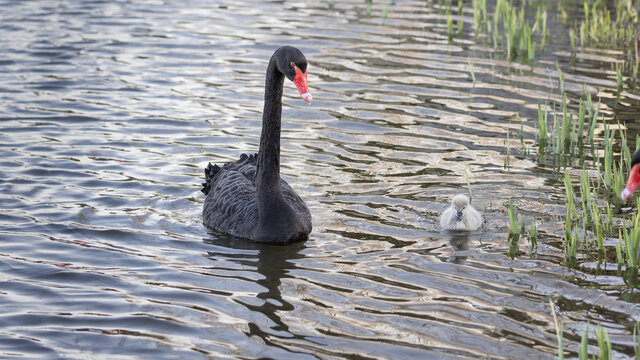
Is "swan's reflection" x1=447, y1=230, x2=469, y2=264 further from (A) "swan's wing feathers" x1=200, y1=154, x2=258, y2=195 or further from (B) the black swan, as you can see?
(A) "swan's wing feathers" x1=200, y1=154, x2=258, y2=195

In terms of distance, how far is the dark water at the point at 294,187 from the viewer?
5.65 metres

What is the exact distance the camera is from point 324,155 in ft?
31.4

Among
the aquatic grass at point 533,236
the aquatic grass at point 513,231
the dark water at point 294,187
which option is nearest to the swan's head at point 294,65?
the dark water at point 294,187

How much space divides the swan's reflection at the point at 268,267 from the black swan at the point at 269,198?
69mm

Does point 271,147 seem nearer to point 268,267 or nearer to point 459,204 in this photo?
point 268,267

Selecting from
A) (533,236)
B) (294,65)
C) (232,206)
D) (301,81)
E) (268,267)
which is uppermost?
(294,65)

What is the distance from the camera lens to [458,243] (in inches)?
285

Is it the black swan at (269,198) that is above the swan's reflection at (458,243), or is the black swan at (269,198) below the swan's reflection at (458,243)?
above

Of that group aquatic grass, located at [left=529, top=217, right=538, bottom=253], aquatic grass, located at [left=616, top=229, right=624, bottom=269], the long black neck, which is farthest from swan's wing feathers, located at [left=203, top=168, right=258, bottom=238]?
aquatic grass, located at [left=616, top=229, right=624, bottom=269]

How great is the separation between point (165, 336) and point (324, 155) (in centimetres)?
431

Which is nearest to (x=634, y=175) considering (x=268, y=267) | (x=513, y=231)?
(x=513, y=231)

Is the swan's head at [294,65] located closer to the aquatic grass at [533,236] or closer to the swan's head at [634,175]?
the aquatic grass at [533,236]

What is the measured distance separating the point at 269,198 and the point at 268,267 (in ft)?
2.18

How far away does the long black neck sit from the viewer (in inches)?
285
